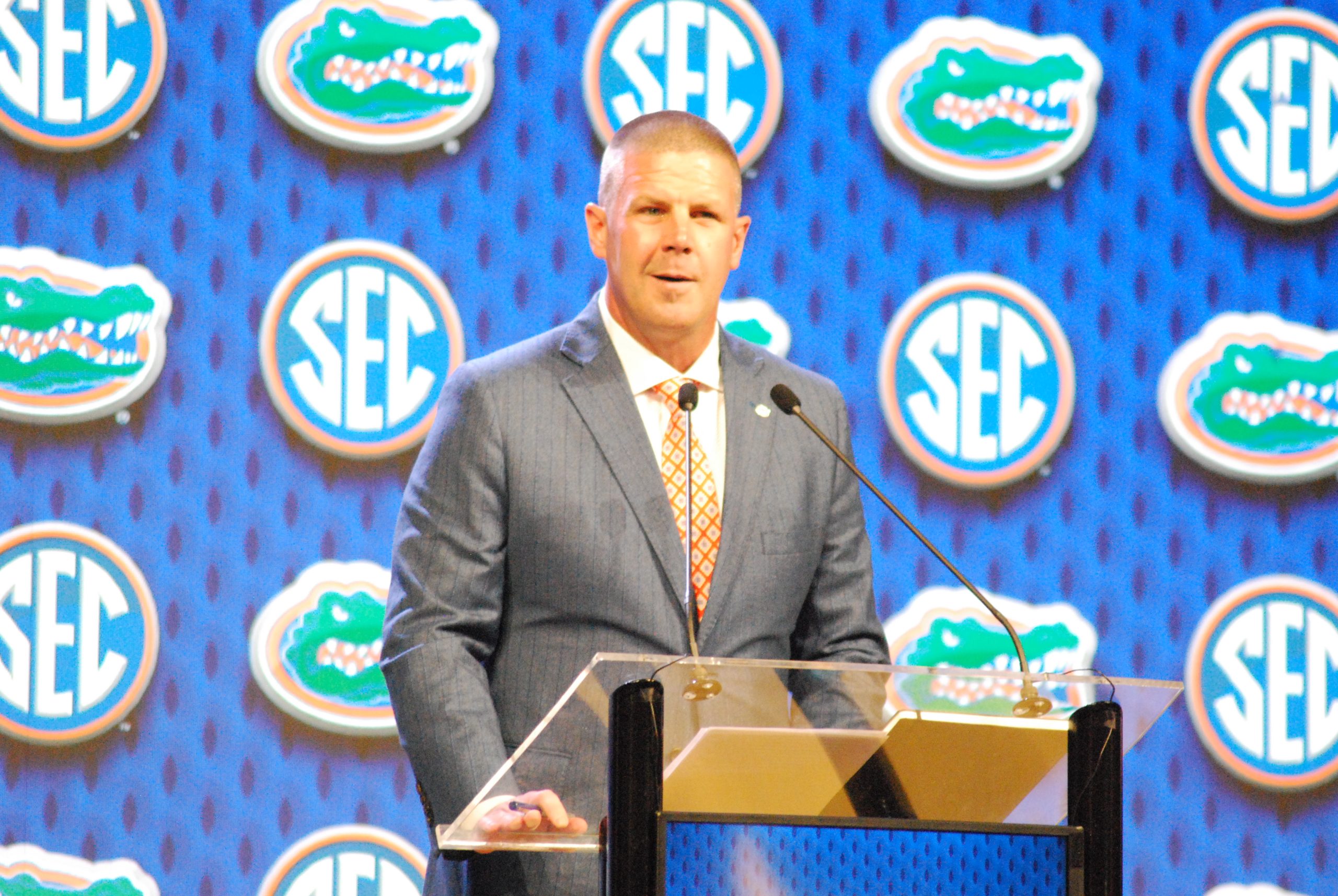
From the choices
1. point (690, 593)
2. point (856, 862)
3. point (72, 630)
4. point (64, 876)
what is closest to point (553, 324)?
point (72, 630)

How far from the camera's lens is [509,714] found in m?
2.10

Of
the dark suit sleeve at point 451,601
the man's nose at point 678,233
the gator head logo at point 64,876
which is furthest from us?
the gator head logo at point 64,876

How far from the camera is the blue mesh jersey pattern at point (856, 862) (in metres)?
1.34

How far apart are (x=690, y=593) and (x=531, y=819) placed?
1.79 ft

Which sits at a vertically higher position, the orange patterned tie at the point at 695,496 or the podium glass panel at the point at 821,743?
the orange patterned tie at the point at 695,496

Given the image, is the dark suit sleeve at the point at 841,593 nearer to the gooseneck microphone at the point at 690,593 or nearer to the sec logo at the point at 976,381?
the gooseneck microphone at the point at 690,593

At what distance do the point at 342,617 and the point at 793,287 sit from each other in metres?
1.18

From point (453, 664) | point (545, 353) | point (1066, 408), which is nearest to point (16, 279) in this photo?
point (545, 353)

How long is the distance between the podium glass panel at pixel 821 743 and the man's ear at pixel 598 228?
1.06 meters

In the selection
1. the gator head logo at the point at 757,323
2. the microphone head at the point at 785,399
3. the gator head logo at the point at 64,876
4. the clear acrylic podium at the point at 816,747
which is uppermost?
the gator head logo at the point at 757,323

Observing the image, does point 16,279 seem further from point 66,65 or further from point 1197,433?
point 1197,433

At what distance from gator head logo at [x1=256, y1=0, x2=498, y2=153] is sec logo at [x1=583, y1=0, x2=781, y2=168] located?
26cm

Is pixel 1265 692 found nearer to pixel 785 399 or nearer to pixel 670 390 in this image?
pixel 670 390

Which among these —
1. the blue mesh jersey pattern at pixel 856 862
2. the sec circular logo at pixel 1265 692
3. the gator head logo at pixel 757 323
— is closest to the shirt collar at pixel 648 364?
the gator head logo at pixel 757 323
